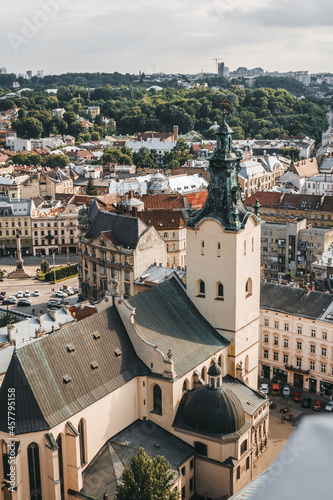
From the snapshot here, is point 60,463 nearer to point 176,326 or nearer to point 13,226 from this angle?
point 176,326

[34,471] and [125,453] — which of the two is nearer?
[34,471]

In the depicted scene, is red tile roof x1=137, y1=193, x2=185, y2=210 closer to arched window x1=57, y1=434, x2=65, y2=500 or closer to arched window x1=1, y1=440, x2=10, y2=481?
arched window x1=57, y1=434, x2=65, y2=500

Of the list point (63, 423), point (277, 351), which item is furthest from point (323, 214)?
point (63, 423)

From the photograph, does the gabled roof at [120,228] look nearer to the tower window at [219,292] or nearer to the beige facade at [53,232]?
the tower window at [219,292]

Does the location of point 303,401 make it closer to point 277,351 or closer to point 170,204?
point 277,351

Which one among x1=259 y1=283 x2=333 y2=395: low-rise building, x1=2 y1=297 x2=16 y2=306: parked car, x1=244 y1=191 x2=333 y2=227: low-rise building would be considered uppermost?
x1=244 y1=191 x2=333 y2=227: low-rise building

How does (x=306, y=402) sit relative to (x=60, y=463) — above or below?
below

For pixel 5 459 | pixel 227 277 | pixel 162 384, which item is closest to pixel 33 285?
pixel 227 277

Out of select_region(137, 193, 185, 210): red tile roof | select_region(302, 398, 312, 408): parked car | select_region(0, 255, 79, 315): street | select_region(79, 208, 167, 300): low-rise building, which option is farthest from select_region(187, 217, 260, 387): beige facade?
select_region(137, 193, 185, 210): red tile roof
